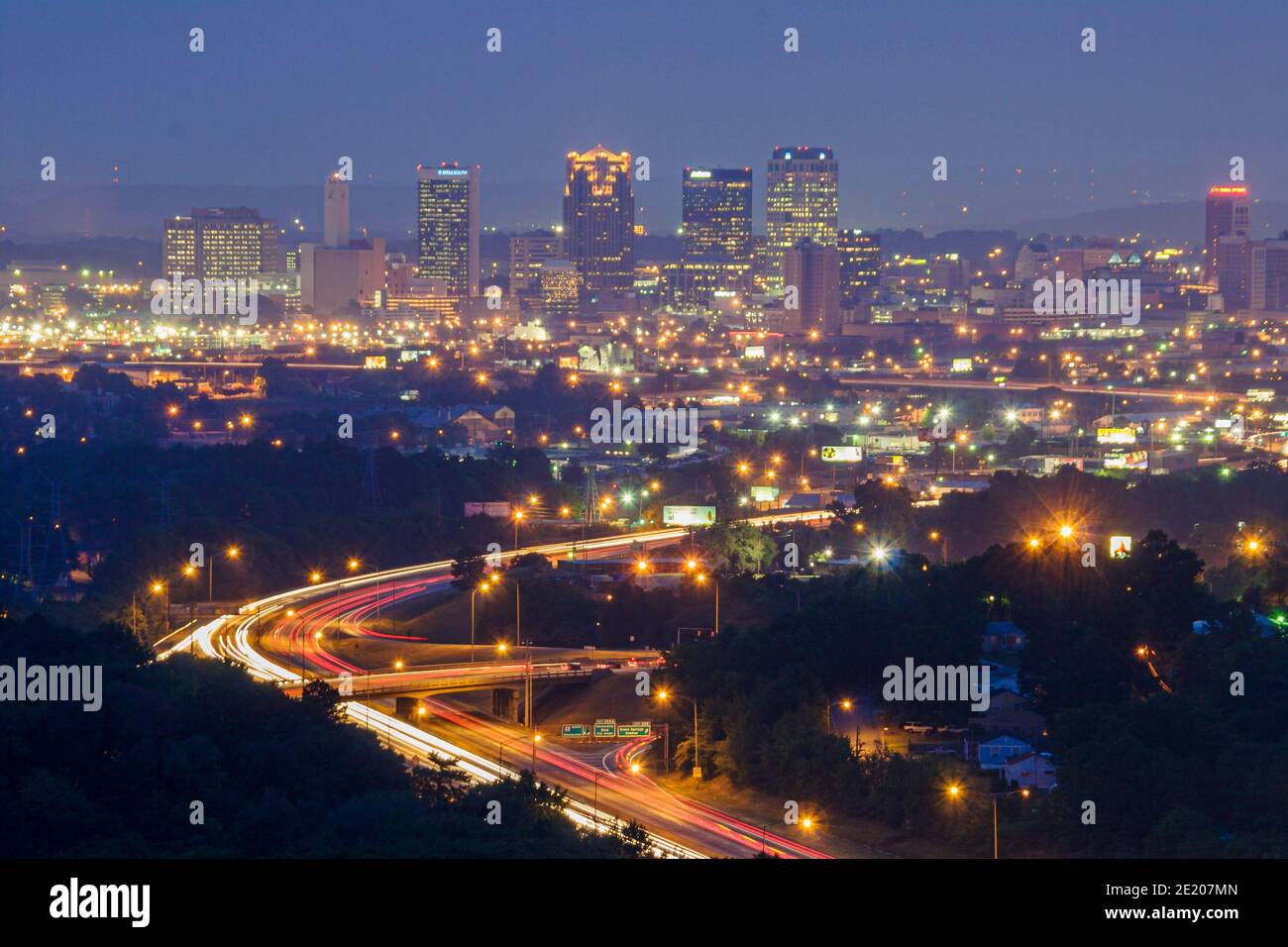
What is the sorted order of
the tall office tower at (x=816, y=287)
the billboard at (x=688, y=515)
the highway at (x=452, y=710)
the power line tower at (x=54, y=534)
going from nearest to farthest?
the highway at (x=452, y=710), the power line tower at (x=54, y=534), the billboard at (x=688, y=515), the tall office tower at (x=816, y=287)

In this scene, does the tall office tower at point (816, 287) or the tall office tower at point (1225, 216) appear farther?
the tall office tower at point (1225, 216)

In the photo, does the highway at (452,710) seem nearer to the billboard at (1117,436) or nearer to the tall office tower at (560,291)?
the billboard at (1117,436)

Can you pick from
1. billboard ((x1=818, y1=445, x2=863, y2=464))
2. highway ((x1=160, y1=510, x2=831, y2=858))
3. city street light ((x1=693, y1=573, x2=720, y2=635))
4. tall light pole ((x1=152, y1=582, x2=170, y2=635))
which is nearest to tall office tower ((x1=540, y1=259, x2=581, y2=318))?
billboard ((x1=818, y1=445, x2=863, y2=464))

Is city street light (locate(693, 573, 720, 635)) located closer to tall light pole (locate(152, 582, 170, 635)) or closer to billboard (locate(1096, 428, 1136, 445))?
tall light pole (locate(152, 582, 170, 635))

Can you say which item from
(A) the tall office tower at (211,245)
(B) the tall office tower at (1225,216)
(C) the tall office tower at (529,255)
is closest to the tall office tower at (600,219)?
(C) the tall office tower at (529,255)

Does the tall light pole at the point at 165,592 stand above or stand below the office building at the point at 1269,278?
below
